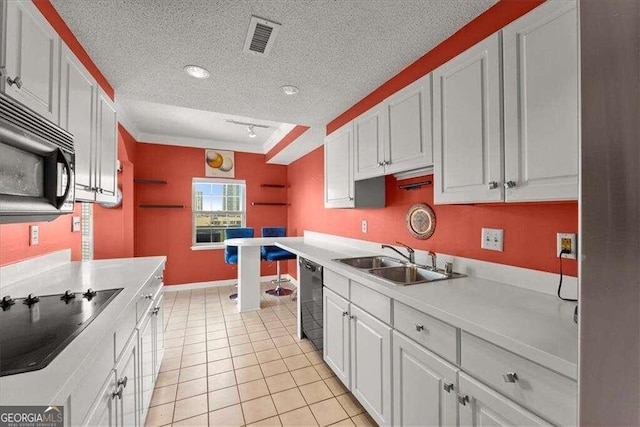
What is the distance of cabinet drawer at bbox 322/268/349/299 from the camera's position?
1.91m

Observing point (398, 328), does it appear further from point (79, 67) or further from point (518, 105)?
point (79, 67)

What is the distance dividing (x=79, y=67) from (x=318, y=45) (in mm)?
1406

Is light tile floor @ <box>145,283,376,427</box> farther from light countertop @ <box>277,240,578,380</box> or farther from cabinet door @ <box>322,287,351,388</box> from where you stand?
light countertop @ <box>277,240,578,380</box>

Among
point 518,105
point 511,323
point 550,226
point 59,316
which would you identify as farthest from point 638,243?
point 59,316

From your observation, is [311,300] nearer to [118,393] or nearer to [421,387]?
[421,387]

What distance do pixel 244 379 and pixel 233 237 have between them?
2.68 metres

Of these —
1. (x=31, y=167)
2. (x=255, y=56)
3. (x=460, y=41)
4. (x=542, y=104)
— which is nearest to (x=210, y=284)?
(x=255, y=56)

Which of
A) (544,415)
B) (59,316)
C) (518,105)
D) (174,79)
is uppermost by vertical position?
(174,79)

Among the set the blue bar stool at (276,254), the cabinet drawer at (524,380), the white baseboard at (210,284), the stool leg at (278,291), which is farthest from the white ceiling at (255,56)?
the white baseboard at (210,284)

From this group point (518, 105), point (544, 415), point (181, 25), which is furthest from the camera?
point (181, 25)

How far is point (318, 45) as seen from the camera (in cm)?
165

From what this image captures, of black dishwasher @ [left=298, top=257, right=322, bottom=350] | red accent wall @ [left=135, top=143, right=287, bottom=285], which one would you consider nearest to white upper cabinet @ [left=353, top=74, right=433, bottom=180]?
black dishwasher @ [left=298, top=257, right=322, bottom=350]

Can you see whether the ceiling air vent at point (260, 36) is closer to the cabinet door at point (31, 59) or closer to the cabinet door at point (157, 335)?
the cabinet door at point (31, 59)

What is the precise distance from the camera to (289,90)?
7.33ft
